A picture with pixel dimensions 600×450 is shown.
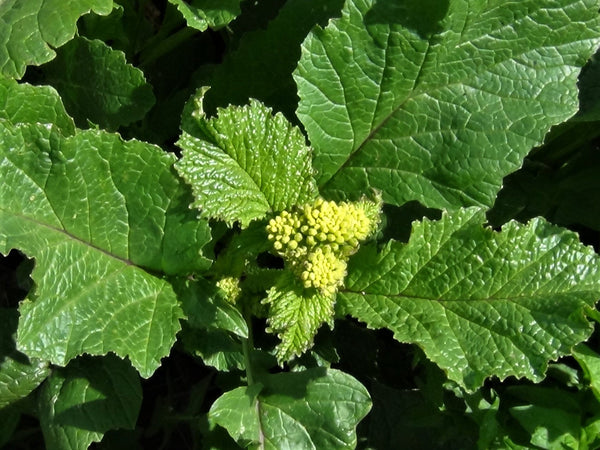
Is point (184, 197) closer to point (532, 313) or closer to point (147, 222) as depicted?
point (147, 222)

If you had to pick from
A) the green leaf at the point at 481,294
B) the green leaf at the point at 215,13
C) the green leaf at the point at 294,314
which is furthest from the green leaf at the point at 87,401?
the green leaf at the point at 215,13

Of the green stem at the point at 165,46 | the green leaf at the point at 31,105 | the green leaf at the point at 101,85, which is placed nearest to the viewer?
the green leaf at the point at 31,105

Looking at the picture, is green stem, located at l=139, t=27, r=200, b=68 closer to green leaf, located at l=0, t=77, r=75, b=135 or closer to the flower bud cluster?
green leaf, located at l=0, t=77, r=75, b=135

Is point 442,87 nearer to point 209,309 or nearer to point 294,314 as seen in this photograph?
point 294,314

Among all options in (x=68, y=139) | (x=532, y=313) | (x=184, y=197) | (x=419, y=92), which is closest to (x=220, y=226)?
(x=184, y=197)

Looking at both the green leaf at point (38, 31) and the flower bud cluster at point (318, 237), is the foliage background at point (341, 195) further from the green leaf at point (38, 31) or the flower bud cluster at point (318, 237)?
the flower bud cluster at point (318, 237)

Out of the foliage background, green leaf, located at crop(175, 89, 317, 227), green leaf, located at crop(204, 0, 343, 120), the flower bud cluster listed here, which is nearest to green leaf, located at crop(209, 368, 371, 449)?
the foliage background

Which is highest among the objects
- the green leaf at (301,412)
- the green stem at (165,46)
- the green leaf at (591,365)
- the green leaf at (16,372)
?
the green stem at (165,46)
